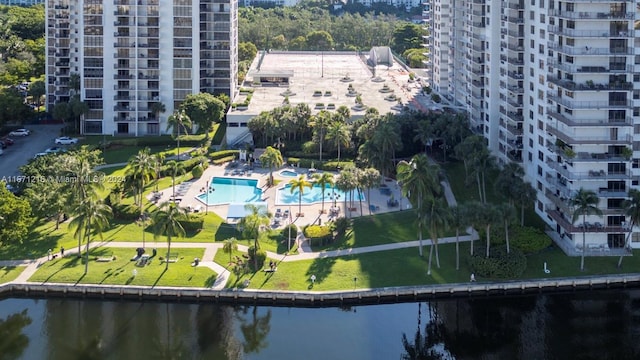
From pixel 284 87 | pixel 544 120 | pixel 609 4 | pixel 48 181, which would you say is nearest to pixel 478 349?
pixel 544 120

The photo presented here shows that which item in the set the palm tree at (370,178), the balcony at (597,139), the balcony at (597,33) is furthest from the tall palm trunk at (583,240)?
the palm tree at (370,178)

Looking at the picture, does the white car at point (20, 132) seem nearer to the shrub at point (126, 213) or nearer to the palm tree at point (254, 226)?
the shrub at point (126, 213)

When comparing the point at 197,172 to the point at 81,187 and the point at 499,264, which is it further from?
the point at 499,264

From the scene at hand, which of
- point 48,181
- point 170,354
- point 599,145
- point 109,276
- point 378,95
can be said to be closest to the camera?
point 170,354

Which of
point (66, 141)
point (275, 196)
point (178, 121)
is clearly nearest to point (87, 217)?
point (275, 196)

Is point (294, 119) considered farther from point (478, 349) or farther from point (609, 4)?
point (478, 349)

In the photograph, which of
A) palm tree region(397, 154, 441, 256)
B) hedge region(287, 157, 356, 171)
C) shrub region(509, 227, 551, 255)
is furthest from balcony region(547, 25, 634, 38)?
hedge region(287, 157, 356, 171)
